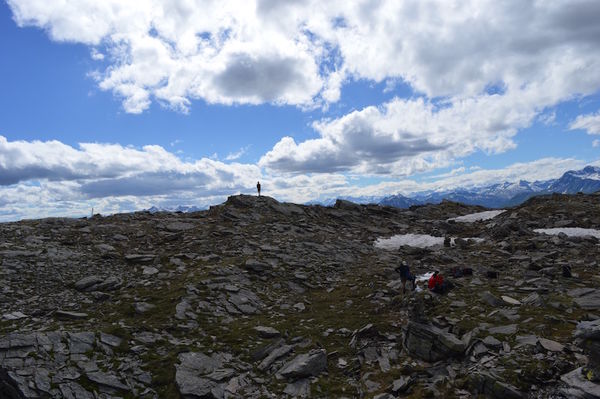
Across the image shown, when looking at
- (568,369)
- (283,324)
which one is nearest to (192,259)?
(283,324)

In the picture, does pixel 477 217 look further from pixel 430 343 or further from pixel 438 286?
pixel 430 343

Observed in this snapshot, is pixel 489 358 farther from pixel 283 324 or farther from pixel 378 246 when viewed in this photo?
pixel 378 246

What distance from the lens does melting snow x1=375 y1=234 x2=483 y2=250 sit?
39.4 meters

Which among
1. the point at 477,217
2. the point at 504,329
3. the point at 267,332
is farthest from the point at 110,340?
the point at 477,217

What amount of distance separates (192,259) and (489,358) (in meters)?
22.2

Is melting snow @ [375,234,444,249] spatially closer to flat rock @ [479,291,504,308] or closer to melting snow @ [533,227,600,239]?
melting snow @ [533,227,600,239]

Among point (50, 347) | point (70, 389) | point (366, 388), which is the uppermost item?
point (50, 347)

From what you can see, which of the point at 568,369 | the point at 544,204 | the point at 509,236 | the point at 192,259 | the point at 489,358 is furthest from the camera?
the point at 544,204

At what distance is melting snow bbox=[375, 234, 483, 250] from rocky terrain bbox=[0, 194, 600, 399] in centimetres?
413

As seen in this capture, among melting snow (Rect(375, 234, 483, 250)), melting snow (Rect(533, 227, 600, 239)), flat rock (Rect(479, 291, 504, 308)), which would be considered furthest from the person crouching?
melting snow (Rect(533, 227, 600, 239))

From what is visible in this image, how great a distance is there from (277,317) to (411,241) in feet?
85.4

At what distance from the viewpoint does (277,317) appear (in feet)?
66.9

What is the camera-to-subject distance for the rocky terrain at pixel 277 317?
42.2 feet

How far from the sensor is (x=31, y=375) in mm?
13133
